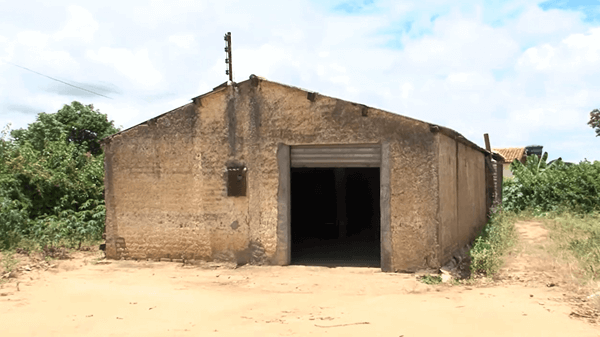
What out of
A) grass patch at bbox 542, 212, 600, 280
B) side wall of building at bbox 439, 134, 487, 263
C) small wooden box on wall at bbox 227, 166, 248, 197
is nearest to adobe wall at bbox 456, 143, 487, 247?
side wall of building at bbox 439, 134, 487, 263

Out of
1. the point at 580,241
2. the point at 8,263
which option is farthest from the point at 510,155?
the point at 8,263

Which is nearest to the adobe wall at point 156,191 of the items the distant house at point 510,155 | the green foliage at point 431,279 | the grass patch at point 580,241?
the green foliage at point 431,279

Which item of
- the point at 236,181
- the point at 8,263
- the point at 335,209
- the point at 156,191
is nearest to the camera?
the point at 8,263

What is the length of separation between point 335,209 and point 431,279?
8014mm

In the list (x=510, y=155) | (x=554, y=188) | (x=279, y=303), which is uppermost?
(x=510, y=155)

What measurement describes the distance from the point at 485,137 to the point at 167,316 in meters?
14.5

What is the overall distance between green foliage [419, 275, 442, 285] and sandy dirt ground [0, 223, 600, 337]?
16cm

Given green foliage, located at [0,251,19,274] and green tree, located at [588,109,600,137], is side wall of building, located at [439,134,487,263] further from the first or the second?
green tree, located at [588,109,600,137]

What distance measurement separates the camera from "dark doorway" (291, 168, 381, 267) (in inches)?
566

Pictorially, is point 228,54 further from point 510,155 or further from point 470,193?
point 510,155

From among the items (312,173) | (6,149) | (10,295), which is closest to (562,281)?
(10,295)

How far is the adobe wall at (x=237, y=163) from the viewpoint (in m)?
8.83

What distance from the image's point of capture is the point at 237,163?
9766mm

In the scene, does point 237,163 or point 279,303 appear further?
point 237,163
